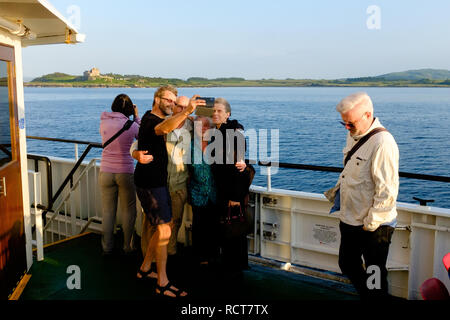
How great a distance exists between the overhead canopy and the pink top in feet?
2.74

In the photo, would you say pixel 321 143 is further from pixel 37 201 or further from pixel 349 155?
pixel 349 155

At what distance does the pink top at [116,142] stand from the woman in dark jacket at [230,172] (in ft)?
3.43

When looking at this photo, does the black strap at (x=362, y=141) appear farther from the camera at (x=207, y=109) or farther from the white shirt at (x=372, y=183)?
the camera at (x=207, y=109)

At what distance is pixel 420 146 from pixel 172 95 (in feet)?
129

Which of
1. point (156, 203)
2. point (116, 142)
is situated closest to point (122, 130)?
point (116, 142)

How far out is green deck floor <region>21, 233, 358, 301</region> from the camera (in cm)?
391

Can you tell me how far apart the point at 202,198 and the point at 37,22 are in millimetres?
2050

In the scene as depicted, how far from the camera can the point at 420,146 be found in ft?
128

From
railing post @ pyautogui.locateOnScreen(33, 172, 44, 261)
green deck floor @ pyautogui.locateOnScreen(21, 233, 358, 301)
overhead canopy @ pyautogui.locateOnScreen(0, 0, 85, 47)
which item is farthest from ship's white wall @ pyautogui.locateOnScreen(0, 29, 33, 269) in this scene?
green deck floor @ pyautogui.locateOnScreen(21, 233, 358, 301)

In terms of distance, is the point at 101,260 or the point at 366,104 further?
the point at 101,260

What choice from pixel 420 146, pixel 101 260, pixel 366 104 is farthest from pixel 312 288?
pixel 420 146

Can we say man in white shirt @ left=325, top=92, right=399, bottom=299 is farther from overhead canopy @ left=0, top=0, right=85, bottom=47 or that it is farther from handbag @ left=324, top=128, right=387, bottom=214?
overhead canopy @ left=0, top=0, right=85, bottom=47

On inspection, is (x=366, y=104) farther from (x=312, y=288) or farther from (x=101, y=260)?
(x=101, y=260)

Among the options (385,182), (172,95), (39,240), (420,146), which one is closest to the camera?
(385,182)
